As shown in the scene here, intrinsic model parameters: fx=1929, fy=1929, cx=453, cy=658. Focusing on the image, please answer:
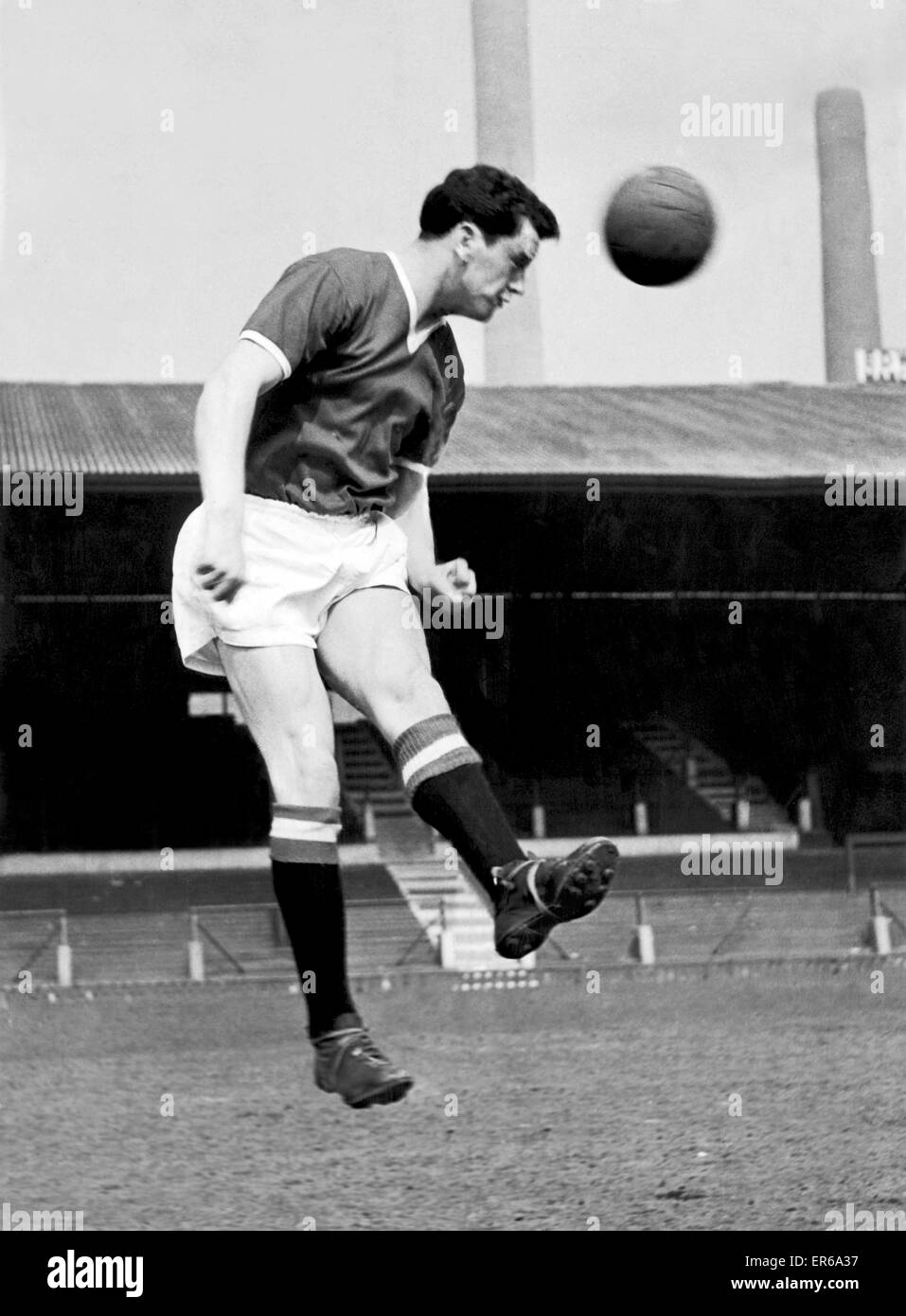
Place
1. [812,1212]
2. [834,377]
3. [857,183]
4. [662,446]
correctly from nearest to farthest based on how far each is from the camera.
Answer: [812,1212] → [662,446] → [857,183] → [834,377]

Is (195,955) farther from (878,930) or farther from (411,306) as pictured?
(411,306)

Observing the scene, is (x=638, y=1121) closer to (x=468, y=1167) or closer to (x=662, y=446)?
(x=468, y=1167)

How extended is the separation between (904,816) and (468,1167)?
7.99 meters

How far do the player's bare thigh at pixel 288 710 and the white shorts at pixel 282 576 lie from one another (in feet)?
0.13

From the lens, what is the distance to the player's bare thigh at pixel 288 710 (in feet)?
13.6

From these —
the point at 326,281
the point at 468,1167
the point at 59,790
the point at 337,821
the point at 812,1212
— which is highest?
the point at 326,281

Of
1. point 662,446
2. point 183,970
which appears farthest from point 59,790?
point 662,446

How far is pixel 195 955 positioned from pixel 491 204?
20.1 m

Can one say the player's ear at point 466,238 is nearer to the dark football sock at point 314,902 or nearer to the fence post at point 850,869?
the dark football sock at point 314,902

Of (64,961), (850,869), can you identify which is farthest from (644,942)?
(64,961)

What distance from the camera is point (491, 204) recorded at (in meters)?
4.14

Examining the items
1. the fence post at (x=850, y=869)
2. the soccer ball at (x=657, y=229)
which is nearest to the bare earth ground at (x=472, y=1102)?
the fence post at (x=850, y=869)

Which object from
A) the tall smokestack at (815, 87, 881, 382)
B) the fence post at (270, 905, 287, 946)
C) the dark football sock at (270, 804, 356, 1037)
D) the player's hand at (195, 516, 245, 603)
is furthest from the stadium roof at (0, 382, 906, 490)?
the player's hand at (195, 516, 245, 603)

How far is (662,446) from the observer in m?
19.9
